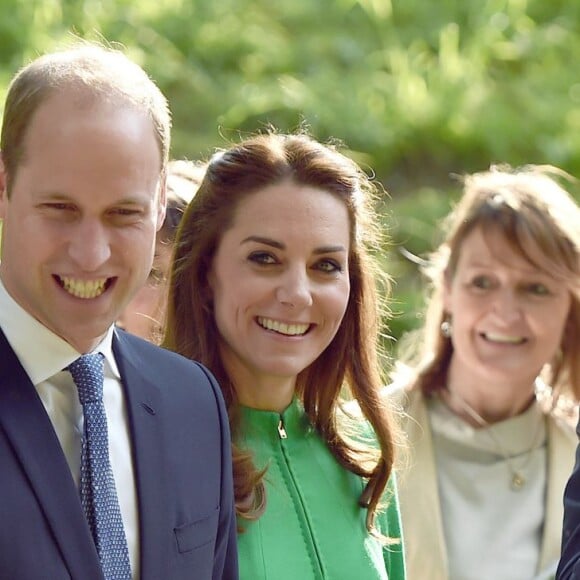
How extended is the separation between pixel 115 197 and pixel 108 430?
0.36 meters

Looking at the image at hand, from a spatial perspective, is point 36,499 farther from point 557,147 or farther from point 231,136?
point 557,147

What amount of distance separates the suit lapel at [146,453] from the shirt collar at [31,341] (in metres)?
0.18

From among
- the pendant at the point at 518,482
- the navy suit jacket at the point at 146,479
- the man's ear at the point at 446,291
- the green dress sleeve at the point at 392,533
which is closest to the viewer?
the navy suit jacket at the point at 146,479

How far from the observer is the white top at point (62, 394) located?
1.95m

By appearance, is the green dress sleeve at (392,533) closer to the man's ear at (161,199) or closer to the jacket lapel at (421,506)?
the jacket lapel at (421,506)

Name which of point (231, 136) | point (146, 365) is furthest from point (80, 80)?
point (231, 136)

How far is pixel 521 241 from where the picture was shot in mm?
3707

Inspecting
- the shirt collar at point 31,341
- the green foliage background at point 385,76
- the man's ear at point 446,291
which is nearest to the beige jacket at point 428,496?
the man's ear at point 446,291

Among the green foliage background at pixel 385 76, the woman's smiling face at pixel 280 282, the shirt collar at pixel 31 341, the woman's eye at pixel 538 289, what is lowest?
the shirt collar at pixel 31 341

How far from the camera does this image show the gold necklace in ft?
12.2

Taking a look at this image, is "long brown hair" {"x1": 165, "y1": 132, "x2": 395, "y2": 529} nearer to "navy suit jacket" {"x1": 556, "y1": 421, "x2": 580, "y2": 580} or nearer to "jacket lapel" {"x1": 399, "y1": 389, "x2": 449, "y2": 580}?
"navy suit jacket" {"x1": 556, "y1": 421, "x2": 580, "y2": 580}

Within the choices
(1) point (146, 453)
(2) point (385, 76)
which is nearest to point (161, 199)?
(1) point (146, 453)

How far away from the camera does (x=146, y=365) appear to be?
2207 mm

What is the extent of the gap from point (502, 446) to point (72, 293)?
2084 mm
